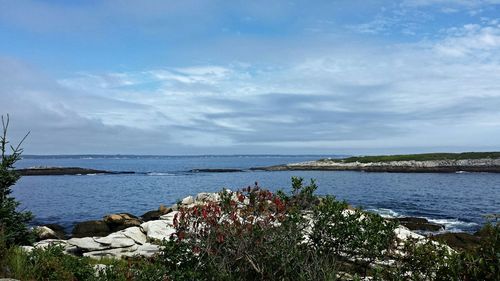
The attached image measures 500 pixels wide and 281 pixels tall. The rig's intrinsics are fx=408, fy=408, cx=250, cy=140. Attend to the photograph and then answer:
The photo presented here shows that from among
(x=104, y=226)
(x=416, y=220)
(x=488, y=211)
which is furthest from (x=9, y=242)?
(x=488, y=211)

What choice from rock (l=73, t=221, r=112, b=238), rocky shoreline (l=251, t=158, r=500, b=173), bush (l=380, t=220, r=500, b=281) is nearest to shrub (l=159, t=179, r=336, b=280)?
bush (l=380, t=220, r=500, b=281)

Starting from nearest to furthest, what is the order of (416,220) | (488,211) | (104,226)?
(104,226) < (416,220) < (488,211)

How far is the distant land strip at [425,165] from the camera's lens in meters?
91.4

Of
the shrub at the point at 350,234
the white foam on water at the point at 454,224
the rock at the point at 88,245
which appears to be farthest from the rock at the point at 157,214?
the shrub at the point at 350,234

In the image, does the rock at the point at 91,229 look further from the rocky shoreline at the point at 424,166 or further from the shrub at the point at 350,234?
the rocky shoreline at the point at 424,166

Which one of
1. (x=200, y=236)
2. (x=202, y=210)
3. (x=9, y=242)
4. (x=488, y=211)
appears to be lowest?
(x=488, y=211)

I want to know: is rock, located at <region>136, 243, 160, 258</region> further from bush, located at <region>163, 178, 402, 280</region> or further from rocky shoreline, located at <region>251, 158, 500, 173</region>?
rocky shoreline, located at <region>251, 158, 500, 173</region>

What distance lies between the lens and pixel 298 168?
11469 centimetres

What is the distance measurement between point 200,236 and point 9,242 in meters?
Result: 7.60

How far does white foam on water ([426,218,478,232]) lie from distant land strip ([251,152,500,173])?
62.3m

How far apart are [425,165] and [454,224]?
232 ft

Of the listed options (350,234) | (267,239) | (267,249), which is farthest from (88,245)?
(350,234)

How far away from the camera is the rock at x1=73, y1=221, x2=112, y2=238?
25203 mm

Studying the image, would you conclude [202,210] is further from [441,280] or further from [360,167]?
[360,167]
